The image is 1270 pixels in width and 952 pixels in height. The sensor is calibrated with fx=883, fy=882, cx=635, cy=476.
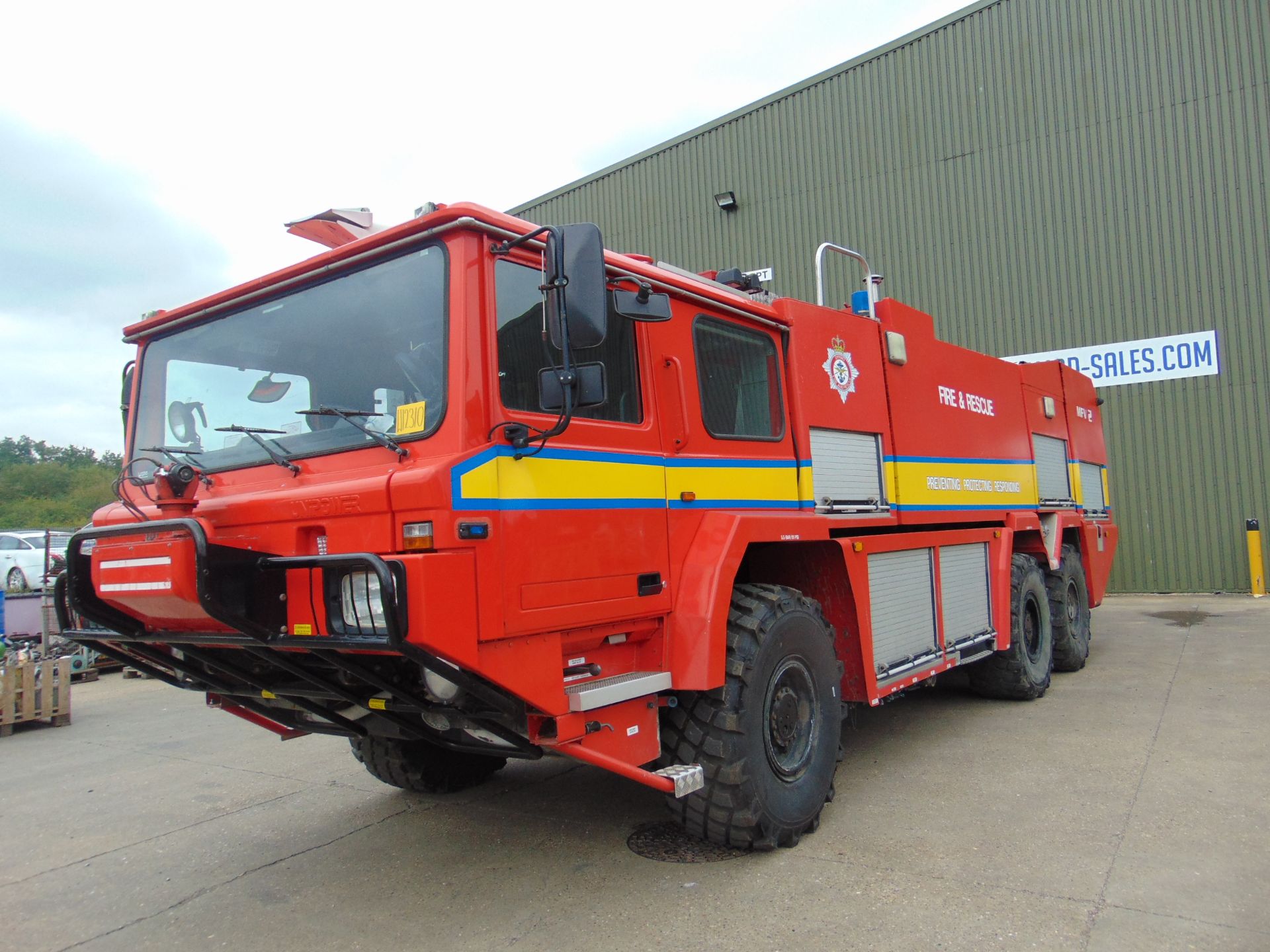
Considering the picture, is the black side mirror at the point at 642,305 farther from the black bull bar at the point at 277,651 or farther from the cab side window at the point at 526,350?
the black bull bar at the point at 277,651

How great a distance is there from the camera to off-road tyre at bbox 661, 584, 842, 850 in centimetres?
375

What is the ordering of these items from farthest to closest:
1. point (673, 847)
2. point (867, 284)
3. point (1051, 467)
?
point (1051, 467) → point (867, 284) → point (673, 847)

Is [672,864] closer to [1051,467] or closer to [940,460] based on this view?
[940,460]

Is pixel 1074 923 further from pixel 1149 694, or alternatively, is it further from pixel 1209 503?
pixel 1209 503

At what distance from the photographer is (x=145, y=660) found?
158 inches

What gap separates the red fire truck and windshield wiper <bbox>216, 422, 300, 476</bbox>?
2 cm

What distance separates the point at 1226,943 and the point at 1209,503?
12.3 m

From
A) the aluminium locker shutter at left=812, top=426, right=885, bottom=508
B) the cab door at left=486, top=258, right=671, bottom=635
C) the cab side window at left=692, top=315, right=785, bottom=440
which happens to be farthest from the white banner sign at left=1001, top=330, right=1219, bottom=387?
the cab door at left=486, top=258, right=671, bottom=635

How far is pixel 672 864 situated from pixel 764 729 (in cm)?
74

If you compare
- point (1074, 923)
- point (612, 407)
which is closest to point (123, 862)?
point (612, 407)

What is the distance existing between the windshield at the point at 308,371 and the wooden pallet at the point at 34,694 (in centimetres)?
540

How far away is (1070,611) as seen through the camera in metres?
8.07

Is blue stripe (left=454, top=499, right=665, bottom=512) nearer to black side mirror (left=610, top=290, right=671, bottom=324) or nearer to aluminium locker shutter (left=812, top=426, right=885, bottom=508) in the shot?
black side mirror (left=610, top=290, right=671, bottom=324)

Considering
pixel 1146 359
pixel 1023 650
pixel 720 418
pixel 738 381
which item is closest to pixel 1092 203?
pixel 1146 359
